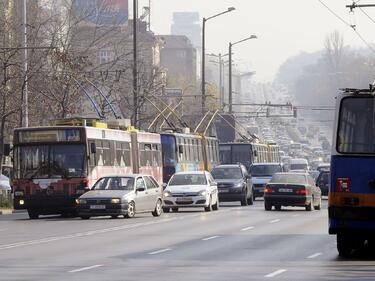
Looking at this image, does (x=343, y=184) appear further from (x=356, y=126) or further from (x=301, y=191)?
(x=301, y=191)

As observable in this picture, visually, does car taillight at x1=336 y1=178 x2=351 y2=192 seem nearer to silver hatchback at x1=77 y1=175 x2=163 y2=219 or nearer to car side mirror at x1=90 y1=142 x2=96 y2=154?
silver hatchback at x1=77 y1=175 x2=163 y2=219

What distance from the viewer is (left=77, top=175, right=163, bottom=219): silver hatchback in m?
37.0

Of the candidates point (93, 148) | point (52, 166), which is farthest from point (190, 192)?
point (52, 166)

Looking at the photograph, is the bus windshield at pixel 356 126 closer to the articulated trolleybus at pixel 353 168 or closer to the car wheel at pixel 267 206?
the articulated trolleybus at pixel 353 168

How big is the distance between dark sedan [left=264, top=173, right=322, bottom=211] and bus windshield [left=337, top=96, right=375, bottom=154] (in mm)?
21757

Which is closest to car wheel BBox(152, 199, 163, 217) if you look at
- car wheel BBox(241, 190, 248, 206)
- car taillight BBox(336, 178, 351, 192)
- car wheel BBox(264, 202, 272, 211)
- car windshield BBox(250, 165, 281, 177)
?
car wheel BBox(264, 202, 272, 211)

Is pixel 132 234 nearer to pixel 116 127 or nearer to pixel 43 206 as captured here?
pixel 43 206

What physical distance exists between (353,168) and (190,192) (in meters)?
21.1

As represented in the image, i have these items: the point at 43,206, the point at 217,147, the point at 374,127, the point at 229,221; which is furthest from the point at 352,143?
the point at 217,147

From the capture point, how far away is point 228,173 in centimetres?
5075

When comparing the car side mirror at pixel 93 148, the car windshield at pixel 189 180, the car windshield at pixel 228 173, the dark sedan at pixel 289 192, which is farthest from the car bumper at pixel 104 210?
the car windshield at pixel 228 173

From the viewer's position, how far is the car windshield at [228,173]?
50409 mm

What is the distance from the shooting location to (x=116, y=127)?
44531mm

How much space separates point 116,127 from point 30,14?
70.4 feet
